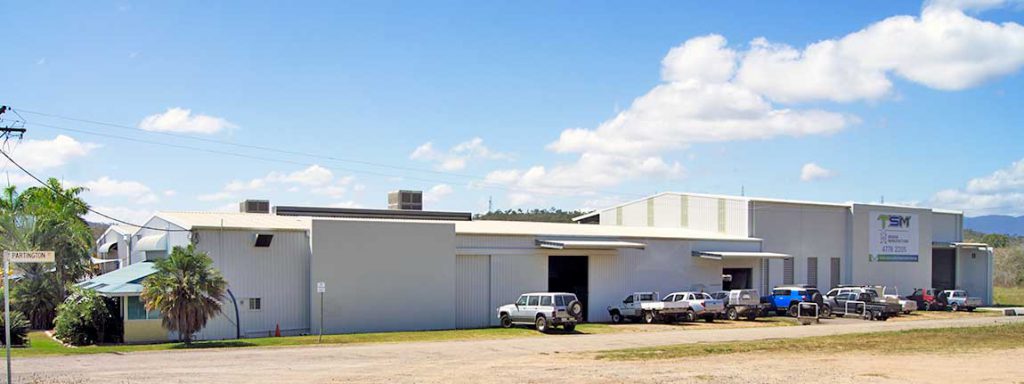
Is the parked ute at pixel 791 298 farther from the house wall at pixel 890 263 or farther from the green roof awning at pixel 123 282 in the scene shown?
the green roof awning at pixel 123 282

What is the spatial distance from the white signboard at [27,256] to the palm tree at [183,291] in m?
13.9

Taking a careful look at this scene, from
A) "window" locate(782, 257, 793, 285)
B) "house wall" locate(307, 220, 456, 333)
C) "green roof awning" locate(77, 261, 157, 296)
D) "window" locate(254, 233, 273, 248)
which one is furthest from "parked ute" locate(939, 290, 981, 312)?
"green roof awning" locate(77, 261, 157, 296)

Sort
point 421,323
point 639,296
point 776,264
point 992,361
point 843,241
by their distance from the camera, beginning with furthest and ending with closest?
1. point 843,241
2. point 776,264
3. point 639,296
4. point 421,323
5. point 992,361

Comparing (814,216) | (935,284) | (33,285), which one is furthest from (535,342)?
(935,284)

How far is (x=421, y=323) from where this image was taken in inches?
1592

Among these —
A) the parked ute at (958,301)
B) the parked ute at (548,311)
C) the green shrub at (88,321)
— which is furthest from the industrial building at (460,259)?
the parked ute at (958,301)

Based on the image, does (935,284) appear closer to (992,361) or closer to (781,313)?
(781,313)

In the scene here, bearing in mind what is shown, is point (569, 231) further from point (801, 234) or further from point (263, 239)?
point (263, 239)

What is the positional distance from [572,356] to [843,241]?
127 ft

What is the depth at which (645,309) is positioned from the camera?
45.4 meters

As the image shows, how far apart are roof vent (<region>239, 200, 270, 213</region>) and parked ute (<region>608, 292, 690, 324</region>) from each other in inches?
728

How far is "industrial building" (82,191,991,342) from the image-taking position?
3697 cm

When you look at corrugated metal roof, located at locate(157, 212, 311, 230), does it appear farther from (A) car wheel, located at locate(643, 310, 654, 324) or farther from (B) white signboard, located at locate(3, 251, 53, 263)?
(B) white signboard, located at locate(3, 251, 53, 263)

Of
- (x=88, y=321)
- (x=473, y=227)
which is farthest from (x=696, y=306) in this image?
(x=88, y=321)
